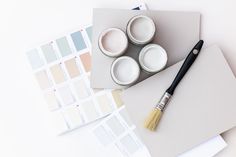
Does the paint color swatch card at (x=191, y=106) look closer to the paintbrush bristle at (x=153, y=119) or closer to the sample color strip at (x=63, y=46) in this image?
the paintbrush bristle at (x=153, y=119)

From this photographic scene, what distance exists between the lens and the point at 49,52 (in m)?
0.92

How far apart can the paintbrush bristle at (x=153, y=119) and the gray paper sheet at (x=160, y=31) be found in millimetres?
78

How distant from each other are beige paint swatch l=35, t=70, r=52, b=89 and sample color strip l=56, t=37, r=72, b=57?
57 millimetres

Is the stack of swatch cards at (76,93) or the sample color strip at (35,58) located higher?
the sample color strip at (35,58)

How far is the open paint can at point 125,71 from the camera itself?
880mm

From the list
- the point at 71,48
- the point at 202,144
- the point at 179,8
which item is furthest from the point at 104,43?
the point at 202,144

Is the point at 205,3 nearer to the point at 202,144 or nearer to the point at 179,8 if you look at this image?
the point at 179,8

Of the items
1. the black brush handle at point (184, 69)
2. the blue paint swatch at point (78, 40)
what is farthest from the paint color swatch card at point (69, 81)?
the black brush handle at point (184, 69)

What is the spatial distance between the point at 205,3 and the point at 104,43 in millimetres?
232

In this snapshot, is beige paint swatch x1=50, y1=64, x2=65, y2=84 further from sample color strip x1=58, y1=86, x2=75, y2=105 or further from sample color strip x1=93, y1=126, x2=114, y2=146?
sample color strip x1=93, y1=126, x2=114, y2=146

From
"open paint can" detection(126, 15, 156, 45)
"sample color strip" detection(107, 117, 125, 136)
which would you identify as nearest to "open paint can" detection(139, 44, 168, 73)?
"open paint can" detection(126, 15, 156, 45)

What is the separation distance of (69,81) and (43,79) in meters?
0.05

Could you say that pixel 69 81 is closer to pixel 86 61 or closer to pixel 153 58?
pixel 86 61

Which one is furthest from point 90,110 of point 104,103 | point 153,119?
point 153,119
